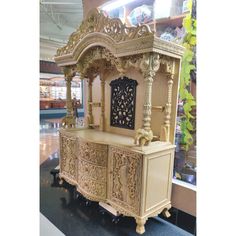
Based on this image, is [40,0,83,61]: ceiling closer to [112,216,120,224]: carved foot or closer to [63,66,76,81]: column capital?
[63,66,76,81]: column capital

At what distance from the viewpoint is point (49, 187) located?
296 centimetres

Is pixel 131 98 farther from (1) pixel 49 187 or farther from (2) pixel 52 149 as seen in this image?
(2) pixel 52 149

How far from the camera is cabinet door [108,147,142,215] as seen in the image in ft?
6.06

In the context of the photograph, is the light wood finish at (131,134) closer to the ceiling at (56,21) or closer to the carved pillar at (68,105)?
A: the carved pillar at (68,105)

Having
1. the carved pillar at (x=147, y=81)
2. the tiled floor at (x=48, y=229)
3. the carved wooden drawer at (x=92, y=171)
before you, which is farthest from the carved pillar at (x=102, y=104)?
the tiled floor at (x=48, y=229)

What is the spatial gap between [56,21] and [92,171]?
16.0ft

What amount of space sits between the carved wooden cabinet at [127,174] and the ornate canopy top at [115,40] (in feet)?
2.83

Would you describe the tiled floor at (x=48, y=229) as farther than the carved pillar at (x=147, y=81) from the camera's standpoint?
Yes

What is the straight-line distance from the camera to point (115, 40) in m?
1.92

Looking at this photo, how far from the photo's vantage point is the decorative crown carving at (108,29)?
175 cm

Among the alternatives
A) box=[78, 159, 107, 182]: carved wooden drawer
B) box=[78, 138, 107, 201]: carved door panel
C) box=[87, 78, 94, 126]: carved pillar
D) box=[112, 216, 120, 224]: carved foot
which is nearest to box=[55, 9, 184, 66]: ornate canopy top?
box=[87, 78, 94, 126]: carved pillar

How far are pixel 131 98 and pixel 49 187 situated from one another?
5.80 ft
